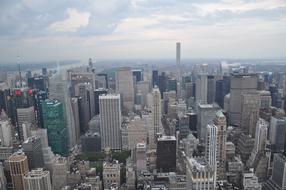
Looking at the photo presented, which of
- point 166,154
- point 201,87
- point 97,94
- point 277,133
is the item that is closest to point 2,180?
point 166,154

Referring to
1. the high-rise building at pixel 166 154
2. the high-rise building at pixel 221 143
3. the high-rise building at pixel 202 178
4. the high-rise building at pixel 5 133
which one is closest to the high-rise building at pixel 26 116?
the high-rise building at pixel 5 133

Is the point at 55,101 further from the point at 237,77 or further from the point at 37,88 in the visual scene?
the point at 237,77

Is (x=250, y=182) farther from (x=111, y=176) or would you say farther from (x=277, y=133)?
(x=111, y=176)

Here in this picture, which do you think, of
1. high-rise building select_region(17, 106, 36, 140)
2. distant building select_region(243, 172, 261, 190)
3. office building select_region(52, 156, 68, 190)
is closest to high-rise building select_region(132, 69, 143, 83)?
high-rise building select_region(17, 106, 36, 140)

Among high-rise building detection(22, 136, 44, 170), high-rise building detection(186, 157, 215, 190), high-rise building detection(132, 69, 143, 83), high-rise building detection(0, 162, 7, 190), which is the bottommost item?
high-rise building detection(0, 162, 7, 190)

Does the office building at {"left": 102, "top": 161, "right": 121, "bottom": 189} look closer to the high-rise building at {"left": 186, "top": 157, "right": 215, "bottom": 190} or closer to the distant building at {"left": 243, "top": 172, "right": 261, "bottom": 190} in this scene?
the distant building at {"left": 243, "top": 172, "right": 261, "bottom": 190}

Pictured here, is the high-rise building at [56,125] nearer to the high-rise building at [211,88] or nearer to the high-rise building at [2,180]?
the high-rise building at [2,180]
